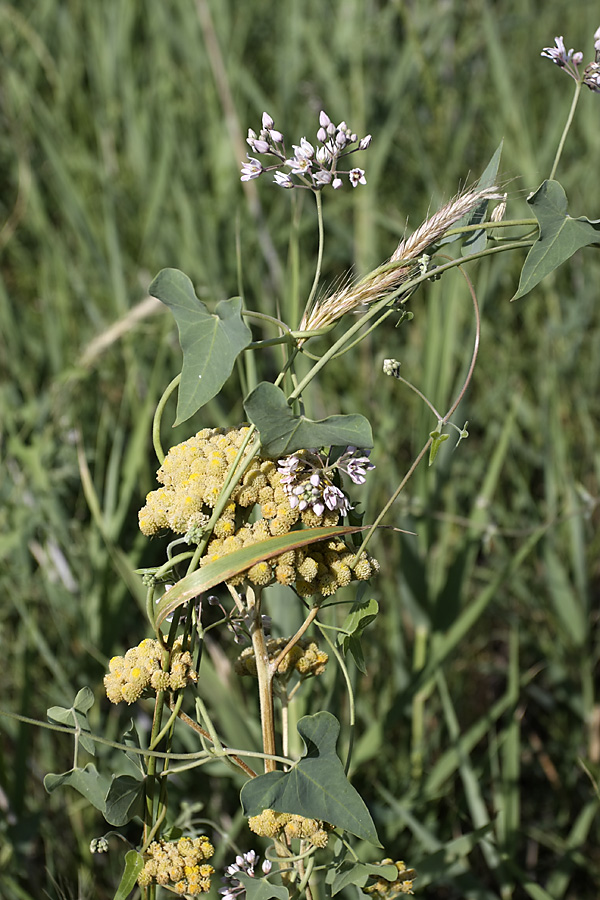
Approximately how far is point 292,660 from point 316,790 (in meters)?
0.15

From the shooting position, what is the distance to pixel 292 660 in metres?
0.78

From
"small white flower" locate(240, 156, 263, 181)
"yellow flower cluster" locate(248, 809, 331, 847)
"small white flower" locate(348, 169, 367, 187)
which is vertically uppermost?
"small white flower" locate(240, 156, 263, 181)

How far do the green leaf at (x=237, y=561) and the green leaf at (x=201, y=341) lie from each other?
0.41ft

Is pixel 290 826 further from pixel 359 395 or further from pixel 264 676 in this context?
pixel 359 395

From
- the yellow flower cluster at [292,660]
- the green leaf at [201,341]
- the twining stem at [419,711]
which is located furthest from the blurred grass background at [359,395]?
the green leaf at [201,341]

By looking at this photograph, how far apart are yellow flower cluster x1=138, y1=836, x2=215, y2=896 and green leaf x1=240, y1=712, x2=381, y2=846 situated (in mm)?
123

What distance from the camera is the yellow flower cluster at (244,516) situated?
675 mm

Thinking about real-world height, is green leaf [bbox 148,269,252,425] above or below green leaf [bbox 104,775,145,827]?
above

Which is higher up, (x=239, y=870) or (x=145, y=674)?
(x=145, y=674)

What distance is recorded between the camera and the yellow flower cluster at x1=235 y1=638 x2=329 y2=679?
0.78m

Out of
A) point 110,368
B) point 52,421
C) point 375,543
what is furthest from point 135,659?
point 110,368

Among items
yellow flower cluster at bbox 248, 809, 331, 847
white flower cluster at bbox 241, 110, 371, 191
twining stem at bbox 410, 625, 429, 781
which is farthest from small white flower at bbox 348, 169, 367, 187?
twining stem at bbox 410, 625, 429, 781

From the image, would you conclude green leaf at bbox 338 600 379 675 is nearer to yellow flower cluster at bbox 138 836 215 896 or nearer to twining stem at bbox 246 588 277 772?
twining stem at bbox 246 588 277 772

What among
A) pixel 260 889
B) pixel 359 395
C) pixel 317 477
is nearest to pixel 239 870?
pixel 260 889
